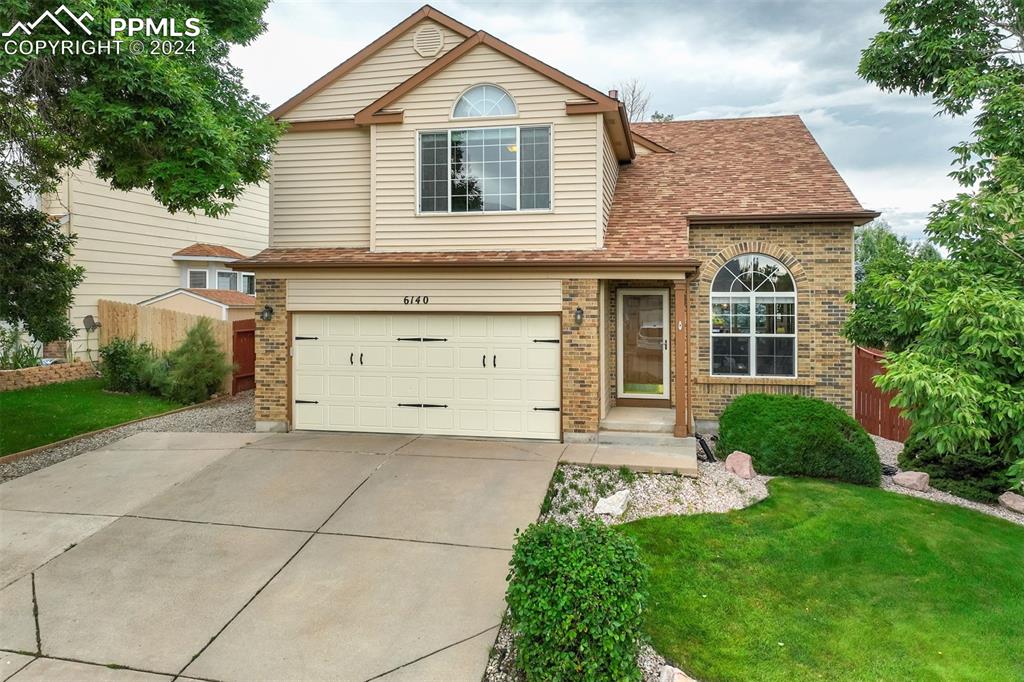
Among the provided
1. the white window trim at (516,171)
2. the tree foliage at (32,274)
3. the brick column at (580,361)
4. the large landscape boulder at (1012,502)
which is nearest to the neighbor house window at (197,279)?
the tree foliage at (32,274)

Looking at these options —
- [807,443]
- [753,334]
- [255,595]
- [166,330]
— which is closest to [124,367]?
[166,330]

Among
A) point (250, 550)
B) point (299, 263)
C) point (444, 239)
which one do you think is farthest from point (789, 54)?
point (250, 550)

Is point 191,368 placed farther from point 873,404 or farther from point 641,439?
point 873,404

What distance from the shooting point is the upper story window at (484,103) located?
9188mm

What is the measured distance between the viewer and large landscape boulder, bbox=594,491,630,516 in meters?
6.43

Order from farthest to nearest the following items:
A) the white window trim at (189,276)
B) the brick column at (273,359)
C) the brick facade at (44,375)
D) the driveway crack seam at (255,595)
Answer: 1. the white window trim at (189,276)
2. the brick facade at (44,375)
3. the brick column at (273,359)
4. the driveway crack seam at (255,595)

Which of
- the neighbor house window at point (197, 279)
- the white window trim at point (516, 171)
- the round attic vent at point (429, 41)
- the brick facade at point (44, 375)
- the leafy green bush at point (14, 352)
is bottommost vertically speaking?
the brick facade at point (44, 375)

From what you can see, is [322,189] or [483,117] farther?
[322,189]

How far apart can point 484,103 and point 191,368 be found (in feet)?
28.8

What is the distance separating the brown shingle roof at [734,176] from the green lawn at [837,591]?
559 centimetres

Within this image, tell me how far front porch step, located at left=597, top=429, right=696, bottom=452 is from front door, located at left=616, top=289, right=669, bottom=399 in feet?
6.70

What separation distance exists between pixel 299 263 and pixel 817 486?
845 centimetres

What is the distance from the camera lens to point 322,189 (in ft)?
32.9

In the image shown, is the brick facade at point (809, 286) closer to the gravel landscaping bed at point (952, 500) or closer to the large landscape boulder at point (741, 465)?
the gravel landscaping bed at point (952, 500)
